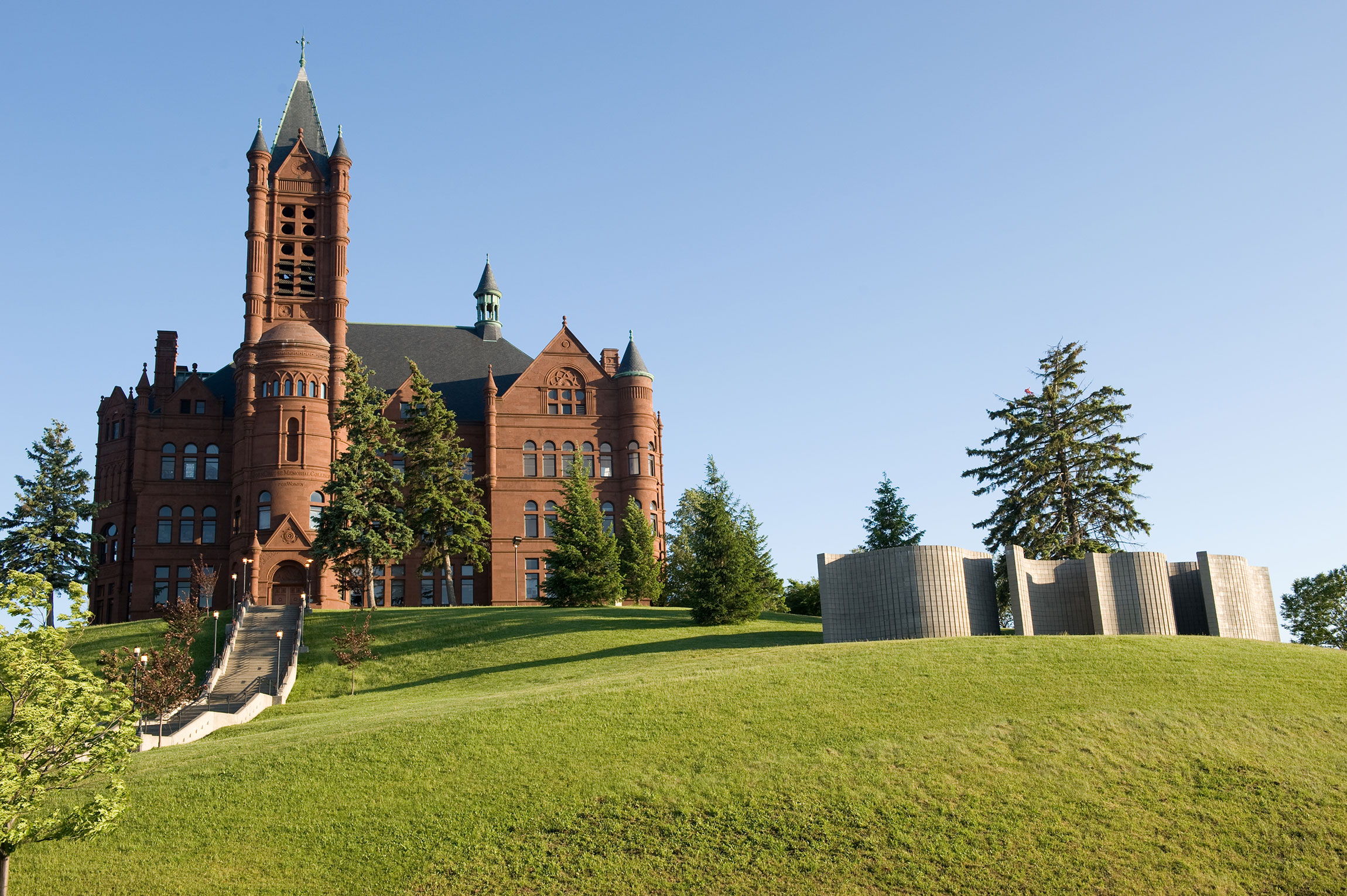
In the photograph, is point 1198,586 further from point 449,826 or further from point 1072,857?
point 449,826

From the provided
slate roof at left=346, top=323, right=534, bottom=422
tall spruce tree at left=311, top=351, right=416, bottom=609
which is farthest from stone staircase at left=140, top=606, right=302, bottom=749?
slate roof at left=346, top=323, right=534, bottom=422

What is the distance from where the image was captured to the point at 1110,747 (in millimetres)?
23516

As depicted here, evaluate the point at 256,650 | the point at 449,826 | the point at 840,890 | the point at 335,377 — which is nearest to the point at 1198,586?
the point at 840,890

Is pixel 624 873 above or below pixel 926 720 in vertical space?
below

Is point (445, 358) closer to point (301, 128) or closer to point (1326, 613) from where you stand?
point (301, 128)

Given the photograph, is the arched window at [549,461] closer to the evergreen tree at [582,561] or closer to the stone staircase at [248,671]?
the evergreen tree at [582,561]

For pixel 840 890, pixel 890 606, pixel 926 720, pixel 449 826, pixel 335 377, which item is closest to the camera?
pixel 840 890

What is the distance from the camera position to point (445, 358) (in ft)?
250

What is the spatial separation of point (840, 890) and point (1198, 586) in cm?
2288

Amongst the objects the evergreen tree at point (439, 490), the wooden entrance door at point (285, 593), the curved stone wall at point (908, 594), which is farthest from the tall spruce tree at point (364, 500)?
the curved stone wall at point (908, 594)

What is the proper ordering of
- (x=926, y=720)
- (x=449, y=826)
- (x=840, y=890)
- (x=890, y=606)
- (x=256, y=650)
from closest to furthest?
(x=840, y=890)
(x=449, y=826)
(x=926, y=720)
(x=890, y=606)
(x=256, y=650)

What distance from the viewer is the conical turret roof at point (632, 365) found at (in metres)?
72.1

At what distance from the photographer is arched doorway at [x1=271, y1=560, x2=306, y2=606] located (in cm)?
6122

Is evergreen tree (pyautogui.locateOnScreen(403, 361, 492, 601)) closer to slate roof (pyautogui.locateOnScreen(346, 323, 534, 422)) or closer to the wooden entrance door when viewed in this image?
the wooden entrance door
